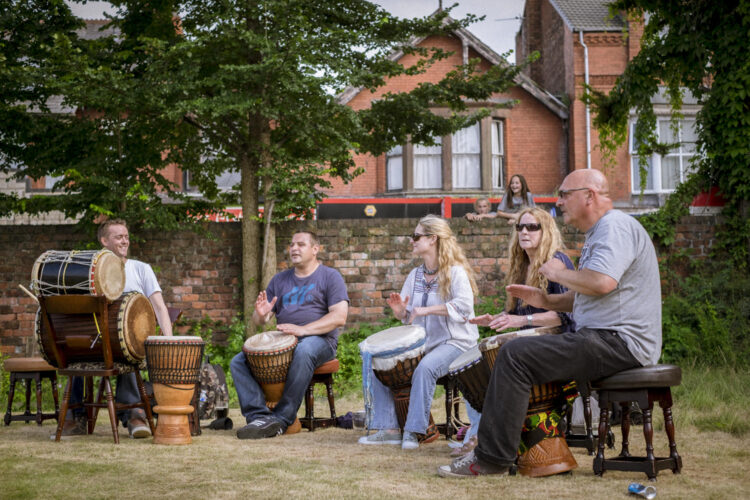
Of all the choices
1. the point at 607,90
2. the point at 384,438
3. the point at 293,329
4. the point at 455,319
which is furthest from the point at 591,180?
the point at 607,90

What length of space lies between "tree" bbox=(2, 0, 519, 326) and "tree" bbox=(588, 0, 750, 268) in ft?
6.25

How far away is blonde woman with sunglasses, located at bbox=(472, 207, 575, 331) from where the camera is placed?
517 centimetres

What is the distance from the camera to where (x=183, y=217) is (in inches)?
421

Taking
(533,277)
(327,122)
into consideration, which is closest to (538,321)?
(533,277)

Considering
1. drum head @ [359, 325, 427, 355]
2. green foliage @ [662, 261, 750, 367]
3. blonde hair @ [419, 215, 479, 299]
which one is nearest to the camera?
drum head @ [359, 325, 427, 355]

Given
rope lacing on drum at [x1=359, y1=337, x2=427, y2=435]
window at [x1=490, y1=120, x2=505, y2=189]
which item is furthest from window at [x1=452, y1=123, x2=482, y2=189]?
rope lacing on drum at [x1=359, y1=337, x2=427, y2=435]

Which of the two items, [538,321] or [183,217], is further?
[183,217]

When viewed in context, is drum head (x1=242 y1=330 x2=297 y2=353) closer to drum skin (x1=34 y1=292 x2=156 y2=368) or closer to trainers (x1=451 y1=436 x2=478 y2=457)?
drum skin (x1=34 y1=292 x2=156 y2=368)

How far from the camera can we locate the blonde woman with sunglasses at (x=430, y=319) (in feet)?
19.3

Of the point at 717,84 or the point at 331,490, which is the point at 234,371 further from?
the point at 717,84

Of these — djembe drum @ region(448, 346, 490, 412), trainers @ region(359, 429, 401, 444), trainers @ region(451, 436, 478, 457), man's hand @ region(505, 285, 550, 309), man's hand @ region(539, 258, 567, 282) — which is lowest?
trainers @ region(359, 429, 401, 444)

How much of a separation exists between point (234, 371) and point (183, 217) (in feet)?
14.3

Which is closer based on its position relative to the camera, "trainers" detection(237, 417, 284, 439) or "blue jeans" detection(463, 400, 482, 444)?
"blue jeans" detection(463, 400, 482, 444)

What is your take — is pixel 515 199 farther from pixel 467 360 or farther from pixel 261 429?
pixel 467 360
